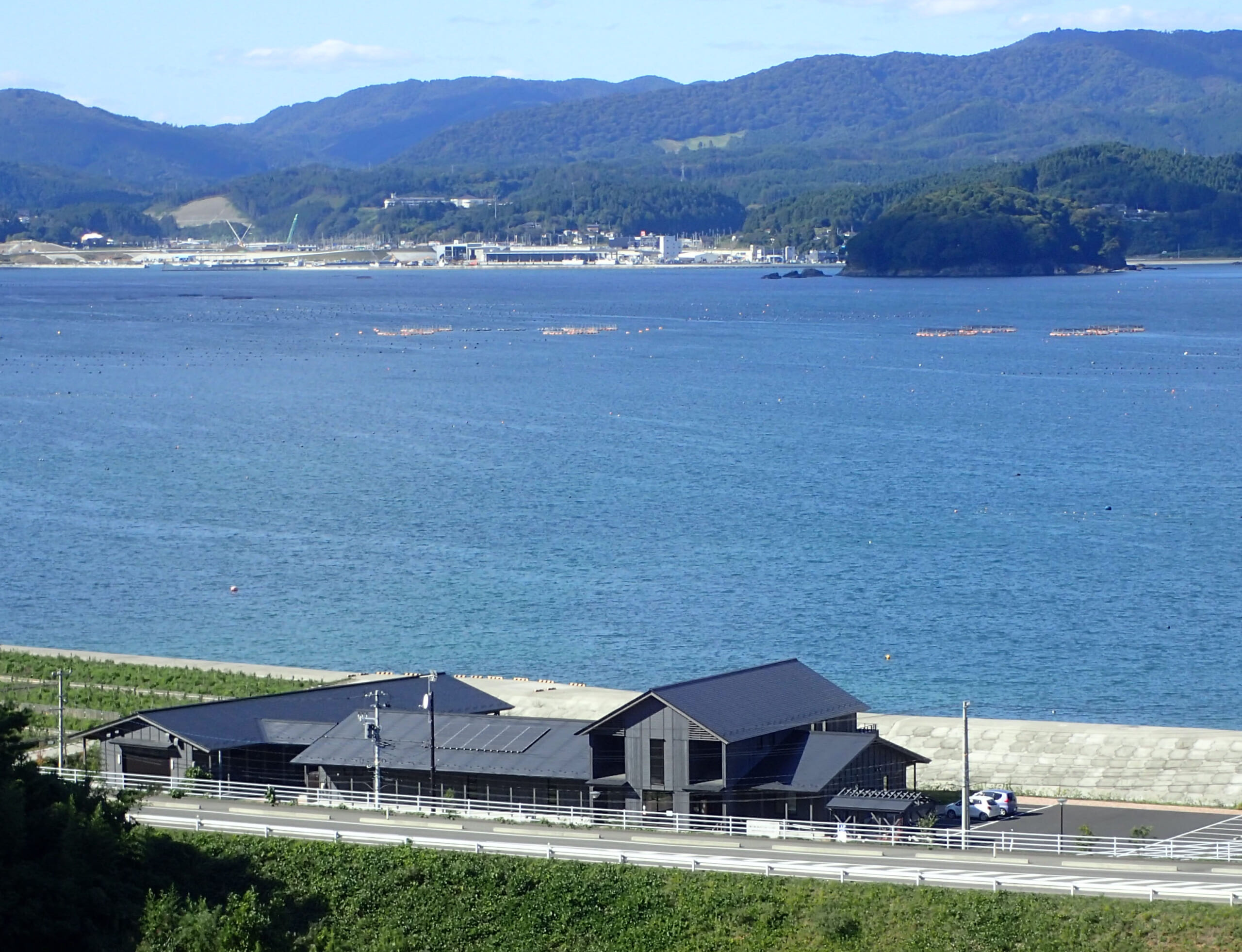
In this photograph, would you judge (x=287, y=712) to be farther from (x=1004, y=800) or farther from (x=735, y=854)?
(x=1004, y=800)

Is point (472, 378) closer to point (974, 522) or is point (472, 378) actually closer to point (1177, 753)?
point (974, 522)

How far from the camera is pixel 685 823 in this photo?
23844 millimetres

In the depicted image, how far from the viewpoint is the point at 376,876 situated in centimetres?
2172

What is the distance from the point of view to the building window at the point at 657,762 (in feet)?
81.0

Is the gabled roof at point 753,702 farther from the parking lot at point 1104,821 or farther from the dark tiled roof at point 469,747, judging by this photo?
the parking lot at point 1104,821

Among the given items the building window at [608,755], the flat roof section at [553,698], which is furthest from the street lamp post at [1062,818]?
the flat roof section at [553,698]

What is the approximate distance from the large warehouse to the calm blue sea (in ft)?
37.3

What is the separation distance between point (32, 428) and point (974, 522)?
151 feet

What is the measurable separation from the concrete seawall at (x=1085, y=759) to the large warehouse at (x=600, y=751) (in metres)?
3.09

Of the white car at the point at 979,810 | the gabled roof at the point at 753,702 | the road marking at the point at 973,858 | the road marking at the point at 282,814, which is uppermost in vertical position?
the gabled roof at the point at 753,702

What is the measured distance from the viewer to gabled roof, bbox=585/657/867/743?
80.5ft

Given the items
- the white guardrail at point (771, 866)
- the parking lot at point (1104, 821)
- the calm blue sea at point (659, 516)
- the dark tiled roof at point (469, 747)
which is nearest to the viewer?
the white guardrail at point (771, 866)

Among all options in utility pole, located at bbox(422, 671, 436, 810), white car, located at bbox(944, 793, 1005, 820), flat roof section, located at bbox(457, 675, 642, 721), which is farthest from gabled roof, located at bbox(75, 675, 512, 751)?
white car, located at bbox(944, 793, 1005, 820)

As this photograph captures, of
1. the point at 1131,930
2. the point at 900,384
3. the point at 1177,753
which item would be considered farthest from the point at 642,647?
the point at 900,384
